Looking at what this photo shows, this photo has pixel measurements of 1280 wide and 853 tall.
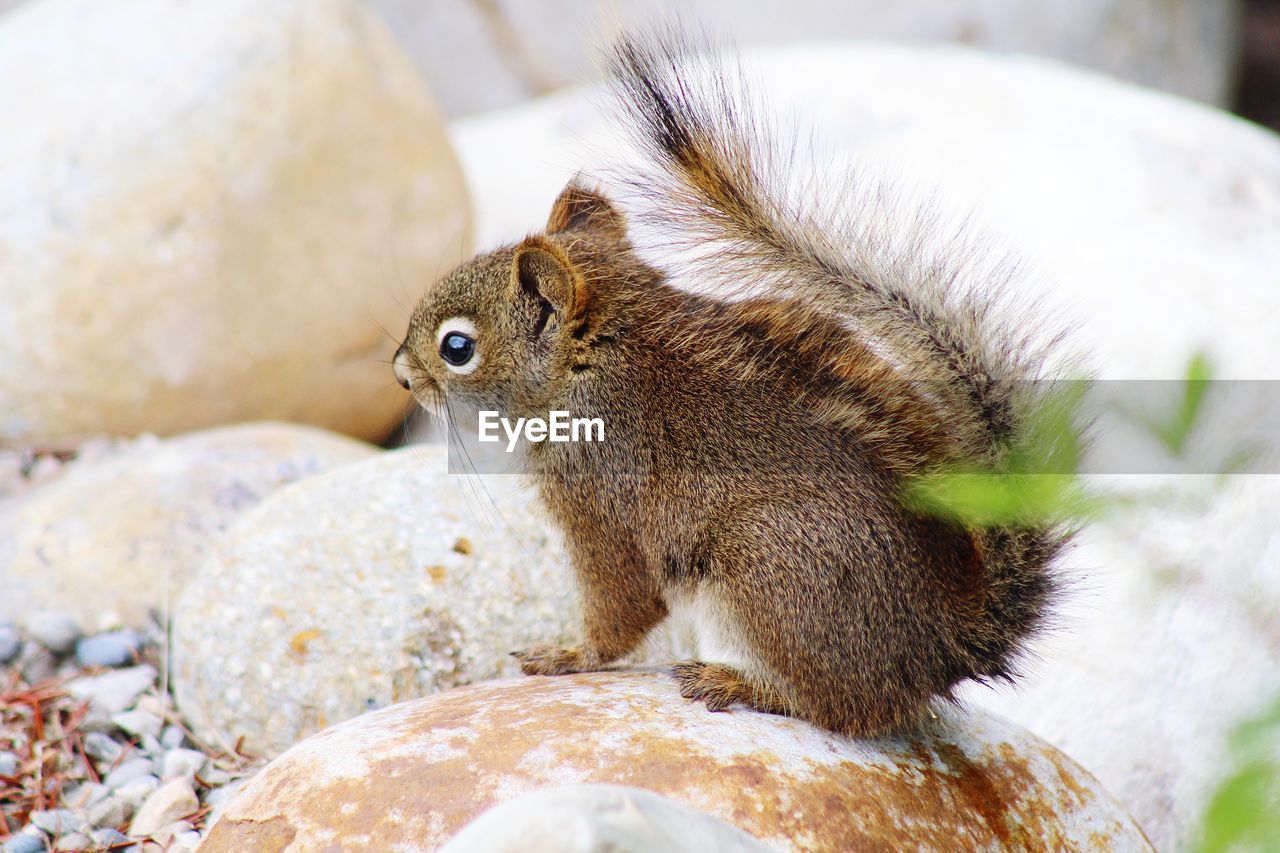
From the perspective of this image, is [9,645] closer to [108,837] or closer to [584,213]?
[108,837]

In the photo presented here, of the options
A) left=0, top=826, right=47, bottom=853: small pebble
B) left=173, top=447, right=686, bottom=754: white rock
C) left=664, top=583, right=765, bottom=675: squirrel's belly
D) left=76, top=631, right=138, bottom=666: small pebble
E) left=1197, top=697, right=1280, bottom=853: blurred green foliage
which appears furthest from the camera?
left=76, top=631, right=138, bottom=666: small pebble

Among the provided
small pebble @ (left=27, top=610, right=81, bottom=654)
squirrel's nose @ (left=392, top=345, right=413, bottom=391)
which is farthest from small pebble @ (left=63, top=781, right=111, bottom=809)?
squirrel's nose @ (left=392, top=345, right=413, bottom=391)

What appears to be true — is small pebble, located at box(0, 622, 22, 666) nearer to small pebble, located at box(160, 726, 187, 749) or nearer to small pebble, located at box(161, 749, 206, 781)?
small pebble, located at box(160, 726, 187, 749)

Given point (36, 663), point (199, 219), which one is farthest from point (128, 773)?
point (199, 219)

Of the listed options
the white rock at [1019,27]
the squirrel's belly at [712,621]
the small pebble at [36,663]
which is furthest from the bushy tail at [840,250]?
the white rock at [1019,27]

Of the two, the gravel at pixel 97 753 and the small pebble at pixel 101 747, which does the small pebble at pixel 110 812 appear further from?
the small pebble at pixel 101 747

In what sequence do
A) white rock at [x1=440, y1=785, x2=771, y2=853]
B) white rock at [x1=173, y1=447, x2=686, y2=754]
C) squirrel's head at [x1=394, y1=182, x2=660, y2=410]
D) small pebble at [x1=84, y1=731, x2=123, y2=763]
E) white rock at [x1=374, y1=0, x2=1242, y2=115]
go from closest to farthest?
white rock at [x1=440, y1=785, x2=771, y2=853] < squirrel's head at [x1=394, y1=182, x2=660, y2=410] < white rock at [x1=173, y1=447, x2=686, y2=754] < small pebble at [x1=84, y1=731, x2=123, y2=763] < white rock at [x1=374, y1=0, x2=1242, y2=115]
